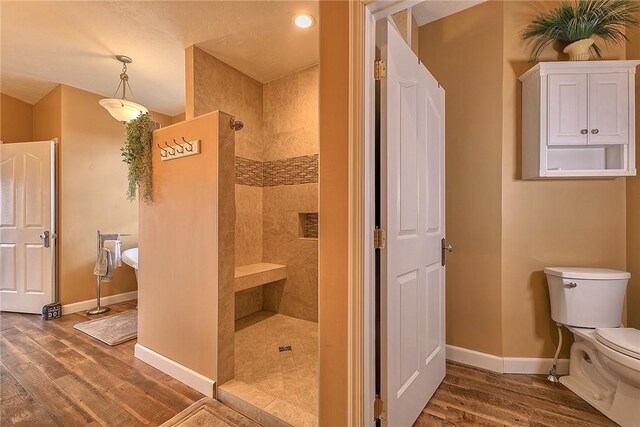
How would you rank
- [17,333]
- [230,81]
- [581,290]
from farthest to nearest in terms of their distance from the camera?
[230,81] → [17,333] → [581,290]

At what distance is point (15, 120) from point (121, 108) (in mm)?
2618

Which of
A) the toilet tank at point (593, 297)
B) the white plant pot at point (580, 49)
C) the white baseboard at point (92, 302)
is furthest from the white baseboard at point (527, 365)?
the white baseboard at point (92, 302)

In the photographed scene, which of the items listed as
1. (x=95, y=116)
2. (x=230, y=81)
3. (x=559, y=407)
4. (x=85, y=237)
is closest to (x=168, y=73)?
(x=230, y=81)

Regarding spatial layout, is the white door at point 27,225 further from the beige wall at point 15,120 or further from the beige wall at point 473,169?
the beige wall at point 473,169

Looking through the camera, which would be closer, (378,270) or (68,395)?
(378,270)

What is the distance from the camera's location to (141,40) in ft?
8.59

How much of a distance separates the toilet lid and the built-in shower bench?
2.64 m

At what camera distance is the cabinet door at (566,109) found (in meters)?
1.97

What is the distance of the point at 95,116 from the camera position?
381cm

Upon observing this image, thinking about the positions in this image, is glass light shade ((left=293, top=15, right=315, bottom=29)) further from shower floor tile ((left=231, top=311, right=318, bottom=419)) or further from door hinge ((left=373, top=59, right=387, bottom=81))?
shower floor tile ((left=231, top=311, right=318, bottom=419))

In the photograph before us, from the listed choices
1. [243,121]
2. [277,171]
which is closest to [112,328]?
[277,171]

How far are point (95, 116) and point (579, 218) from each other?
17.4 ft

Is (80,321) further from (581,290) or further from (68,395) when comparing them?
(581,290)

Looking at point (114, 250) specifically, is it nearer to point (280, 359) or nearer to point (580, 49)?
point (280, 359)
